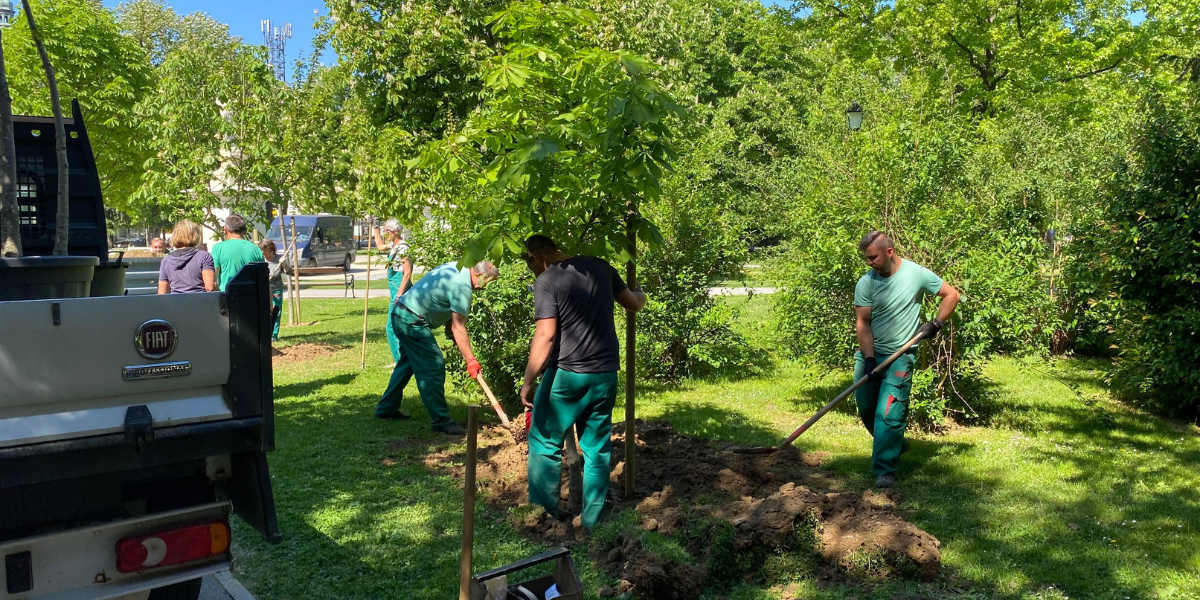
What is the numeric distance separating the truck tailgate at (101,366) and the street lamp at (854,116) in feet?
25.6

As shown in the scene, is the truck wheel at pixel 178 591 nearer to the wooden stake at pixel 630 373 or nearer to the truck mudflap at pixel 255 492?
the truck mudflap at pixel 255 492

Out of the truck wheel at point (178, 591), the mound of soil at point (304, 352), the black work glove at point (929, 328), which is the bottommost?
the mound of soil at point (304, 352)

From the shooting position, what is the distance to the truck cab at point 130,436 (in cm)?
288

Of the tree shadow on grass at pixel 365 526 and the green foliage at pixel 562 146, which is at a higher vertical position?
the green foliage at pixel 562 146

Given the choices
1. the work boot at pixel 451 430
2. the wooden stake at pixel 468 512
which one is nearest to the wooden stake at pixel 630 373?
the wooden stake at pixel 468 512

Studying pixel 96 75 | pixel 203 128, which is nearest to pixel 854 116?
pixel 203 128

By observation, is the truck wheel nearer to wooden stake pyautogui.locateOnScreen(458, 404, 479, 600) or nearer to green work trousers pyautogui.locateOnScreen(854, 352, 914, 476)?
wooden stake pyautogui.locateOnScreen(458, 404, 479, 600)

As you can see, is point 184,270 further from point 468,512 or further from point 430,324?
point 468,512

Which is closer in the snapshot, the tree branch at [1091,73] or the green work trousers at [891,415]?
the green work trousers at [891,415]

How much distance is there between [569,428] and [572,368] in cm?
41

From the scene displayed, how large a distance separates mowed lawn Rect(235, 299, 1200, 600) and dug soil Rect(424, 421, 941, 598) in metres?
0.13

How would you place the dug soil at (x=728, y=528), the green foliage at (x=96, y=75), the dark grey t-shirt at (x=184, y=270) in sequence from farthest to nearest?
1. the green foliage at (x=96, y=75)
2. the dark grey t-shirt at (x=184, y=270)
3. the dug soil at (x=728, y=528)

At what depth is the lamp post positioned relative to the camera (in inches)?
377

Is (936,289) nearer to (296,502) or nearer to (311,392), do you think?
(296,502)
